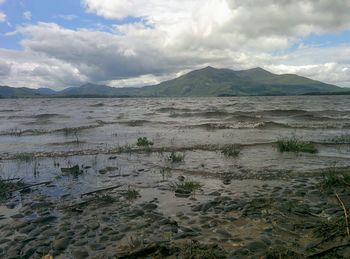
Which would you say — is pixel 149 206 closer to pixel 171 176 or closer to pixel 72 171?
pixel 171 176

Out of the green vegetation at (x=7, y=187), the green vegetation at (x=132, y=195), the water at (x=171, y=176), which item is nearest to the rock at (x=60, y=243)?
the water at (x=171, y=176)

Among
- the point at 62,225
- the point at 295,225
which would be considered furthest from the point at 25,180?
the point at 295,225

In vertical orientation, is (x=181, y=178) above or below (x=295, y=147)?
below

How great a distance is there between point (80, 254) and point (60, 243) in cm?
74

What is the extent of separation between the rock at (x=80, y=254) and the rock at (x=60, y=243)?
359mm

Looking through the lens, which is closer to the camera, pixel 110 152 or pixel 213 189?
A: pixel 213 189

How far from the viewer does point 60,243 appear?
7.23 meters

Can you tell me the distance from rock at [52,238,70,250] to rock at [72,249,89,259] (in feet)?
1.18

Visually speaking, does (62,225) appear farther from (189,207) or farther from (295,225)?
(295,225)

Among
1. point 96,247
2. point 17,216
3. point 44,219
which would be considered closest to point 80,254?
point 96,247

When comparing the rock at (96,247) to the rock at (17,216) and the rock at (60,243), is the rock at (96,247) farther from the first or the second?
the rock at (17,216)

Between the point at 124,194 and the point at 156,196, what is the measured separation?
3.59ft

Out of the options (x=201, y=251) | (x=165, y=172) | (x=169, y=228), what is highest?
(x=201, y=251)

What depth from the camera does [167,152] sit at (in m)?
19.7
